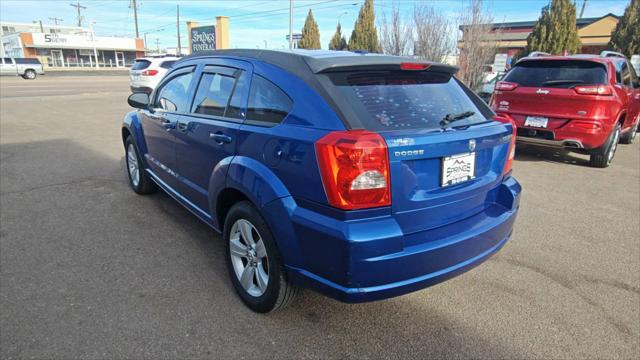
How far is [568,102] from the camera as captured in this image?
632 centimetres

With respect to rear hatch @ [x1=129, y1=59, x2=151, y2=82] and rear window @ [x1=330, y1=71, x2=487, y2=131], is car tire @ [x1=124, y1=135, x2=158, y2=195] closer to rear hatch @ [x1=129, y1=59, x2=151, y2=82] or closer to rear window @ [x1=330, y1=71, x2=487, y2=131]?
rear window @ [x1=330, y1=71, x2=487, y2=131]

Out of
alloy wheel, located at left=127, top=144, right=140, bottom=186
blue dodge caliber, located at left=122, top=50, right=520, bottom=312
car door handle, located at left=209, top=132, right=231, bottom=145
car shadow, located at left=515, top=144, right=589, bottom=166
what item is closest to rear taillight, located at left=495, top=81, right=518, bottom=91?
car shadow, located at left=515, top=144, right=589, bottom=166

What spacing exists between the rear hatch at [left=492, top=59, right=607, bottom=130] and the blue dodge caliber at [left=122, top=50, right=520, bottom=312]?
4235 mm

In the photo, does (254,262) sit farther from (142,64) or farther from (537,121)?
(142,64)

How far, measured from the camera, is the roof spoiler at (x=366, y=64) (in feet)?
7.77

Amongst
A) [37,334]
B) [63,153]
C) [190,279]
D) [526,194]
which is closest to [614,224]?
[526,194]

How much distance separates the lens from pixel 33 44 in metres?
56.6

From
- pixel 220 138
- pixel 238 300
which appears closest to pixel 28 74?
pixel 220 138

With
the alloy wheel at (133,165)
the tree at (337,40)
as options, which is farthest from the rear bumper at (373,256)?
the tree at (337,40)

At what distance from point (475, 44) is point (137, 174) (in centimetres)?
1406

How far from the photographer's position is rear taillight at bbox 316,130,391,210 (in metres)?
2.04

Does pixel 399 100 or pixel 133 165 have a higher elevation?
pixel 399 100

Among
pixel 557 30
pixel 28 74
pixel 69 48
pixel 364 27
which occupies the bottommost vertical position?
pixel 28 74

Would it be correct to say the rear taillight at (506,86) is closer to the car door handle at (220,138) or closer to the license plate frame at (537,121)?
the license plate frame at (537,121)
